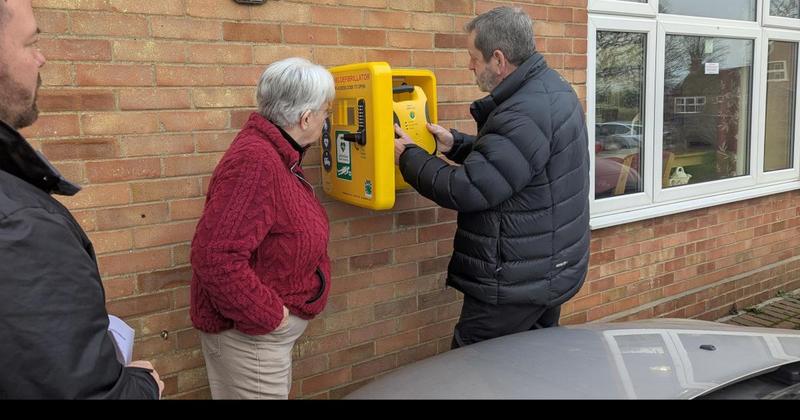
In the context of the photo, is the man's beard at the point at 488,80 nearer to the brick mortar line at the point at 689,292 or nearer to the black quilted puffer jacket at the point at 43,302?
the black quilted puffer jacket at the point at 43,302

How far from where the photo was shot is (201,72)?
9.09ft

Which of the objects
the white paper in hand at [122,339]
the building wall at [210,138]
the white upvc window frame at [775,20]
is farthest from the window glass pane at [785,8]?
the white paper in hand at [122,339]

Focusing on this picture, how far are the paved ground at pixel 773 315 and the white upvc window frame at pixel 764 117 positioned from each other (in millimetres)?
1044

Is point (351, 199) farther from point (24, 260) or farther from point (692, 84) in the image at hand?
point (692, 84)

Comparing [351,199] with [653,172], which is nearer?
[351,199]

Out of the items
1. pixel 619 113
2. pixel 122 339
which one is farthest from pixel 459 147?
pixel 619 113

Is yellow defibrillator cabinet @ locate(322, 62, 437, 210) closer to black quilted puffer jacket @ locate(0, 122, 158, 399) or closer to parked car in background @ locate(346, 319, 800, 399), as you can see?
parked car in background @ locate(346, 319, 800, 399)

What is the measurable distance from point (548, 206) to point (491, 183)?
322mm

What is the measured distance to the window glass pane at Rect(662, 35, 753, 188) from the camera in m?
4.93

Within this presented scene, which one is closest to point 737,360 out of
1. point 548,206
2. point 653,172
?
point 548,206

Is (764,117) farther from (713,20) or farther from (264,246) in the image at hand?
(264,246)

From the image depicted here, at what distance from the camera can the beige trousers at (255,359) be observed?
2.38 metres

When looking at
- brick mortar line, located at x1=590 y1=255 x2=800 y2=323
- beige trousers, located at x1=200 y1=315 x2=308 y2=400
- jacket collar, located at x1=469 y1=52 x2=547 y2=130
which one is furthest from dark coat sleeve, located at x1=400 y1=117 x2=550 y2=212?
brick mortar line, located at x1=590 y1=255 x2=800 y2=323

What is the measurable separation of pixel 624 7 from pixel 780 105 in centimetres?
247
